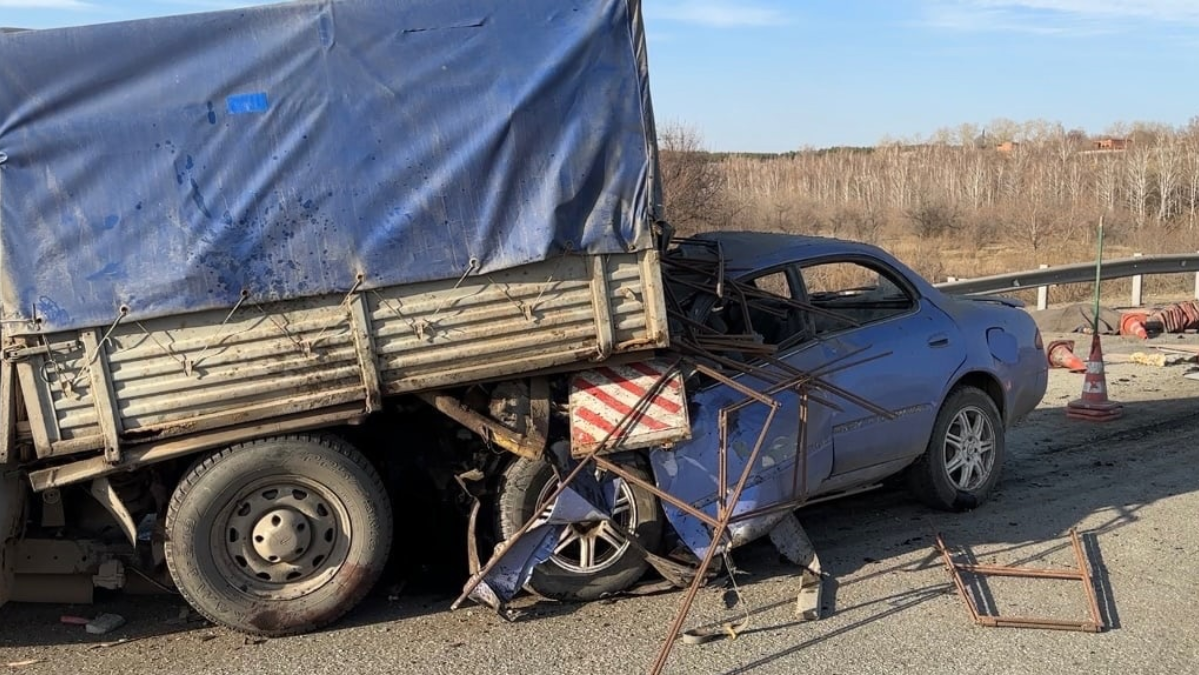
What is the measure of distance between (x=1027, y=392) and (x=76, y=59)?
243 inches

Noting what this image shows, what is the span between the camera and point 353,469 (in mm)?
4969

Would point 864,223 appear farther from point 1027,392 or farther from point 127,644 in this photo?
point 127,644

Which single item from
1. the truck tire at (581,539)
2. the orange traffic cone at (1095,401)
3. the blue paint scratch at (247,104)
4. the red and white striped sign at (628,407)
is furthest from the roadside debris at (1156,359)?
the blue paint scratch at (247,104)

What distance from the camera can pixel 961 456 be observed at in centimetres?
665

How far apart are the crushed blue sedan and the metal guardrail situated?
26.9ft

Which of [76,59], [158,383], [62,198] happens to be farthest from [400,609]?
[76,59]

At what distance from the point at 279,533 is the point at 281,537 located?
0.02 metres

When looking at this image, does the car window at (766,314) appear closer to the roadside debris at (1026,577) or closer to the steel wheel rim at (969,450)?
the steel wheel rim at (969,450)

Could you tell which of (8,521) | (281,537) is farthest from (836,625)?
(8,521)

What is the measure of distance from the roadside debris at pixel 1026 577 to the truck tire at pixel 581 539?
1604 mm

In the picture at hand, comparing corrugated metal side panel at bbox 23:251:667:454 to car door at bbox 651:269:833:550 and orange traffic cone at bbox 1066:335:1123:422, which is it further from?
orange traffic cone at bbox 1066:335:1123:422

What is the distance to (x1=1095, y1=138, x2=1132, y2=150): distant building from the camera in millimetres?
58656

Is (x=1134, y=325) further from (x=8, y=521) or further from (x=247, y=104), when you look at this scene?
(x=8, y=521)

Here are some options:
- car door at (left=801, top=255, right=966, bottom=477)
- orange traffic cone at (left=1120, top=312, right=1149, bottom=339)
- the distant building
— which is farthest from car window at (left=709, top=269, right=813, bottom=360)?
the distant building
